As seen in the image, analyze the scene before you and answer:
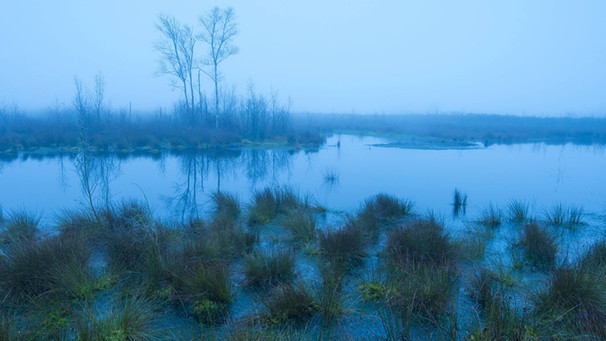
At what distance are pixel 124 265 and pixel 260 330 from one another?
2.33 meters

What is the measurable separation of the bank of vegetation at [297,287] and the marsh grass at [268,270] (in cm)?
1

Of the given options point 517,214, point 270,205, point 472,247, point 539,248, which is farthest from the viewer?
point 270,205

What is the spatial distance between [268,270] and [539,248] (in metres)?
3.82

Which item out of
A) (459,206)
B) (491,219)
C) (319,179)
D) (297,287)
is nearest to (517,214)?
(491,219)

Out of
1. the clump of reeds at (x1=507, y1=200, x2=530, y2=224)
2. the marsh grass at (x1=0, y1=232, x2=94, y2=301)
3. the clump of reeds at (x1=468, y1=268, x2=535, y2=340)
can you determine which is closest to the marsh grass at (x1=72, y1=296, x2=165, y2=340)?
the marsh grass at (x1=0, y1=232, x2=94, y2=301)

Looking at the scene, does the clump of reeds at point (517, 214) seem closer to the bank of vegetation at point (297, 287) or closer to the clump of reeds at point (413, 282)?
the bank of vegetation at point (297, 287)

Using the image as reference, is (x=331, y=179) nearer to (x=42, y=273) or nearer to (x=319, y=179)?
(x=319, y=179)

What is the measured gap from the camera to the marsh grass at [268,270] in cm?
459

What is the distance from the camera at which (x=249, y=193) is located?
35.0 feet

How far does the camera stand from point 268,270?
15.2ft

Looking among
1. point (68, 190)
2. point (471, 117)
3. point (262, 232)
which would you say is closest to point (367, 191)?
point (262, 232)

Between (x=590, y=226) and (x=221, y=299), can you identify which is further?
(x=590, y=226)

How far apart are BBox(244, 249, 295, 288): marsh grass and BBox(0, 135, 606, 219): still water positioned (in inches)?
148

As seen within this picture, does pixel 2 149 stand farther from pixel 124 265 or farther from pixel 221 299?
pixel 221 299
